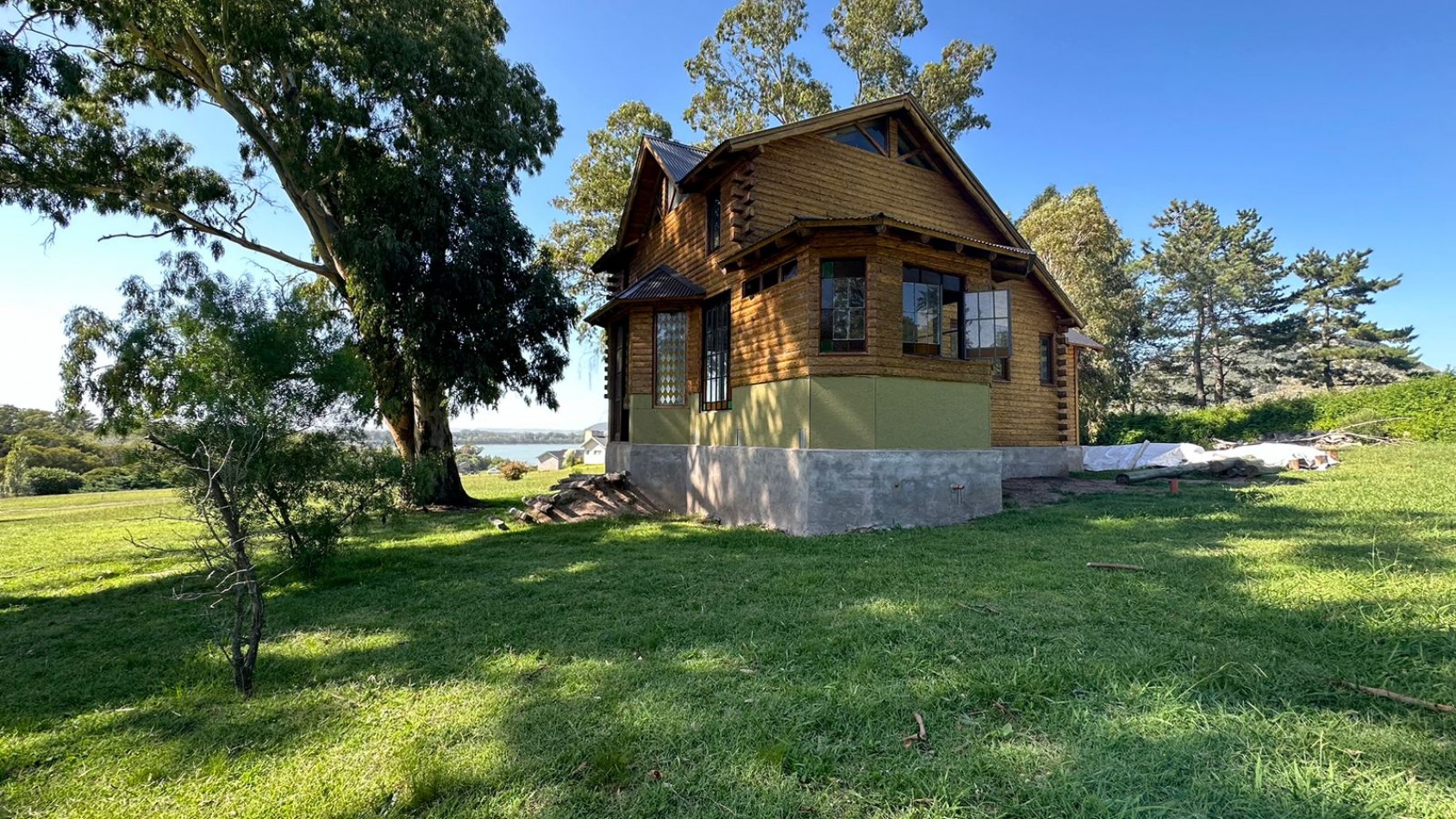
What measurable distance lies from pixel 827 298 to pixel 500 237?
8.20 metres

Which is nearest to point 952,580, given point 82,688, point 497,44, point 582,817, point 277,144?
point 582,817

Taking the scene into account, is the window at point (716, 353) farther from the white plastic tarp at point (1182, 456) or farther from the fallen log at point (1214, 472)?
the white plastic tarp at point (1182, 456)

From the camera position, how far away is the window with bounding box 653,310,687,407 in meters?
12.9

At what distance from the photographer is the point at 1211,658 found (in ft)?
11.9

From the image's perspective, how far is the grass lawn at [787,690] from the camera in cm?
258

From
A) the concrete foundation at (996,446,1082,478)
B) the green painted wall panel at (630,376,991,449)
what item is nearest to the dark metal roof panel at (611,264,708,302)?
the green painted wall panel at (630,376,991,449)

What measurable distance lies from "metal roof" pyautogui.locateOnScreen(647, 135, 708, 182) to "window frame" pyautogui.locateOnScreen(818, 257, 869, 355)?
4.68 m

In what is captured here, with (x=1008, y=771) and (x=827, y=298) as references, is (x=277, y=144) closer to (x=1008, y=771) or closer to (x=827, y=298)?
(x=827, y=298)

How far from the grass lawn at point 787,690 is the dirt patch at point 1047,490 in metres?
4.55

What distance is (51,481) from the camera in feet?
95.6

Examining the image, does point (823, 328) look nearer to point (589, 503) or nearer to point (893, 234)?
point (893, 234)

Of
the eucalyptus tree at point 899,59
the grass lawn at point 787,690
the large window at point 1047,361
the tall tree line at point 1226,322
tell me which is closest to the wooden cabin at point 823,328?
the large window at point 1047,361

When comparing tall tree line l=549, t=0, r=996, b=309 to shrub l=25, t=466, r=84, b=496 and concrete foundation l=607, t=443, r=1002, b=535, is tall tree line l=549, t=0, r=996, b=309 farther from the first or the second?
shrub l=25, t=466, r=84, b=496

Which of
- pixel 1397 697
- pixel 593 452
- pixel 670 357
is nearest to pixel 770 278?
pixel 670 357
